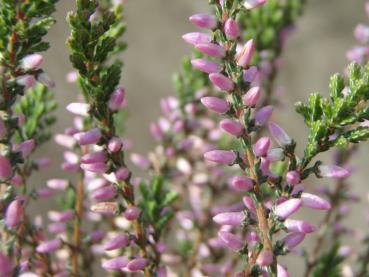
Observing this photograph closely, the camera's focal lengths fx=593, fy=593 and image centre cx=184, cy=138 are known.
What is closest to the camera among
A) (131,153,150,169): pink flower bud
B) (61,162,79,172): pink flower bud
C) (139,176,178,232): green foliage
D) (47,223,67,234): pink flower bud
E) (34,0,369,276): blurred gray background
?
(139,176,178,232): green foliage

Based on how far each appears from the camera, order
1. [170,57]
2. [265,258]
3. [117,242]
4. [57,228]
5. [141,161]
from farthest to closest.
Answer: [170,57] → [141,161] → [57,228] → [117,242] → [265,258]

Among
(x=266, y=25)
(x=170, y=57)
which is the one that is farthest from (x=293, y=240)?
(x=170, y=57)

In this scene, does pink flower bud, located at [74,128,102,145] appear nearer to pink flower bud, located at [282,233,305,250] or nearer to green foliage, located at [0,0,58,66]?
green foliage, located at [0,0,58,66]

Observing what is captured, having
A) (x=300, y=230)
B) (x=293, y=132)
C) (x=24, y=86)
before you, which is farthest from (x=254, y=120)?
(x=293, y=132)

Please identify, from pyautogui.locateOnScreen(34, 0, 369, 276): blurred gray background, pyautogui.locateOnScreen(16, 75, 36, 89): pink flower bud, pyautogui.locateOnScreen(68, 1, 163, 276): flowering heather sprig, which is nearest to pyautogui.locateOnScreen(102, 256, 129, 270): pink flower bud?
pyautogui.locateOnScreen(68, 1, 163, 276): flowering heather sprig

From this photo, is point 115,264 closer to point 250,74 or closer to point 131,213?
point 131,213

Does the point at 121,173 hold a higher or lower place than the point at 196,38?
lower
